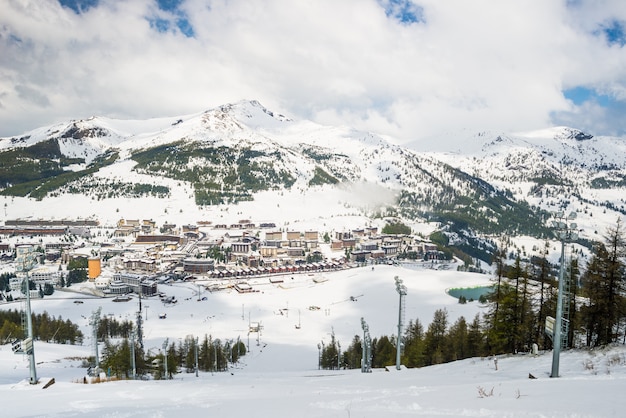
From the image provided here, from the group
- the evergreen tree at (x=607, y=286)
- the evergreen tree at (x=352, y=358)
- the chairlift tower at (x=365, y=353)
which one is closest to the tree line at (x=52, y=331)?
the evergreen tree at (x=352, y=358)

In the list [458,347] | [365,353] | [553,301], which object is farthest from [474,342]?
[553,301]

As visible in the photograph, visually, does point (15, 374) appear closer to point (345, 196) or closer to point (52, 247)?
point (52, 247)

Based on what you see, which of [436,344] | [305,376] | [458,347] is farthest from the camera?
[436,344]

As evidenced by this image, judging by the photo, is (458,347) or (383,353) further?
(383,353)

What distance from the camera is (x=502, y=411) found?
7.66 metres

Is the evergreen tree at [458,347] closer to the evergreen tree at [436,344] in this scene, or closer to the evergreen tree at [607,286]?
the evergreen tree at [436,344]

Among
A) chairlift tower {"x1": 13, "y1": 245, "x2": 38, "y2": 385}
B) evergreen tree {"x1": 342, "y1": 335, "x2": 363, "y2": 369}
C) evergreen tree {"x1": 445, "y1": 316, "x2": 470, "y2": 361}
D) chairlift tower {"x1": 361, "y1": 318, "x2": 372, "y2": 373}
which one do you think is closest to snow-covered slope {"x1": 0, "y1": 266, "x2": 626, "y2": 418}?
chairlift tower {"x1": 361, "y1": 318, "x2": 372, "y2": 373}

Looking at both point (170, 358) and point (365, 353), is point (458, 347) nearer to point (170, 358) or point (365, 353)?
point (365, 353)

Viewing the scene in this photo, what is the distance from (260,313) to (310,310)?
875 cm

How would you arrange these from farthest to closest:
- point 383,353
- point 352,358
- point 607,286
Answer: point 352,358 → point 383,353 → point 607,286

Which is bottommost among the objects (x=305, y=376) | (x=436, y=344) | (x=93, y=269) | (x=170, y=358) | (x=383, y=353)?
(x=383, y=353)

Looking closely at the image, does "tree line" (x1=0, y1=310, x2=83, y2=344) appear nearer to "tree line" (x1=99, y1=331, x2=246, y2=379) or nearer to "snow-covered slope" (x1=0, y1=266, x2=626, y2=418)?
"snow-covered slope" (x1=0, y1=266, x2=626, y2=418)

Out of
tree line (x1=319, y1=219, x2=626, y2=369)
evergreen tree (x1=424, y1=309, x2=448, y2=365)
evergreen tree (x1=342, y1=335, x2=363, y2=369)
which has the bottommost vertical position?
evergreen tree (x1=342, y1=335, x2=363, y2=369)

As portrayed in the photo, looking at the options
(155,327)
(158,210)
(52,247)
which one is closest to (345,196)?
(158,210)
